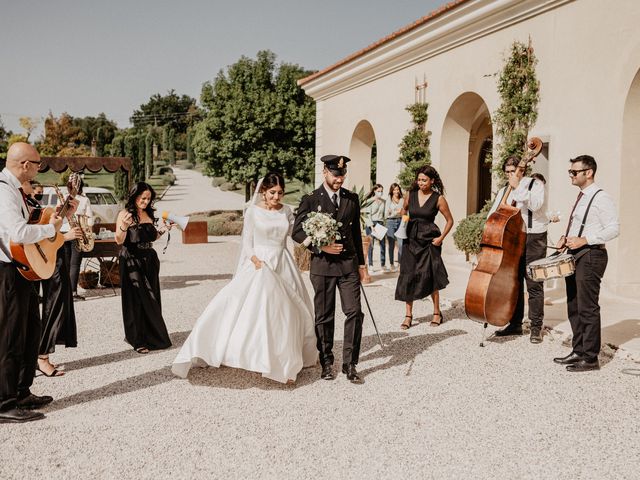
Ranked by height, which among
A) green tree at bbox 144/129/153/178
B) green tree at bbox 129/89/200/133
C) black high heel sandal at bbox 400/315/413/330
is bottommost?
black high heel sandal at bbox 400/315/413/330

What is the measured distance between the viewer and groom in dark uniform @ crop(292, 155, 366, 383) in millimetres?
5748

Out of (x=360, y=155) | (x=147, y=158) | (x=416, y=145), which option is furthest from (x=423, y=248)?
(x=147, y=158)

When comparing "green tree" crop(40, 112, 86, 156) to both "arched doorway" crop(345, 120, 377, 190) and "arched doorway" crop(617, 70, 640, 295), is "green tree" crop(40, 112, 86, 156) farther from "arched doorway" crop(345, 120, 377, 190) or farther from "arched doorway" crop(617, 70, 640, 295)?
"arched doorway" crop(617, 70, 640, 295)

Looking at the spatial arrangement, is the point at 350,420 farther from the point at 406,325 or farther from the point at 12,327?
the point at 406,325

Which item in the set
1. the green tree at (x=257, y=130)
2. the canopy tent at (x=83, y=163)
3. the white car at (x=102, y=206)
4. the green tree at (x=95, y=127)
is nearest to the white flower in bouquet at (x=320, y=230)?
the canopy tent at (x=83, y=163)

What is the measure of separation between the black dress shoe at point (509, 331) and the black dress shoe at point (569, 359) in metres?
1.19

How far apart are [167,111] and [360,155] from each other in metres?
104

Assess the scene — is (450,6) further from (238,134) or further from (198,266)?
(238,134)

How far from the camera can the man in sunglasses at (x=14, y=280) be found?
14.9 ft

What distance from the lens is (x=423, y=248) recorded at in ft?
26.7

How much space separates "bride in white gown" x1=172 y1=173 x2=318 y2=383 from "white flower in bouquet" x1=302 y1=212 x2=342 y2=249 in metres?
0.58

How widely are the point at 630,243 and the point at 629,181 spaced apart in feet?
3.16

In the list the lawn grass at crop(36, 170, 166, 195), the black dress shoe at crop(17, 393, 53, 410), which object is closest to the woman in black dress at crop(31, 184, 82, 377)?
the black dress shoe at crop(17, 393, 53, 410)

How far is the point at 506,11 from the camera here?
38.5 ft
